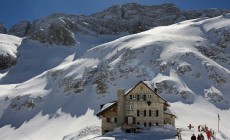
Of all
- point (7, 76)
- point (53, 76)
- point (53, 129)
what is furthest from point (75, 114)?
point (7, 76)

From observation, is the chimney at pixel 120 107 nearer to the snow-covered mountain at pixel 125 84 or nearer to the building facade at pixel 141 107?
the building facade at pixel 141 107

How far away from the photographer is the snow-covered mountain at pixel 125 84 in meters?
103

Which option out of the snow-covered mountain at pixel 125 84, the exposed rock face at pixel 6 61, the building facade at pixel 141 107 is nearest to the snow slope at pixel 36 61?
the exposed rock face at pixel 6 61

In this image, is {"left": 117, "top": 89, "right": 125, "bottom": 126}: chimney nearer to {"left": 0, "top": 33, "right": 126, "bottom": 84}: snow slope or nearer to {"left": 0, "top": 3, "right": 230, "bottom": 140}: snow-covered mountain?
{"left": 0, "top": 3, "right": 230, "bottom": 140}: snow-covered mountain

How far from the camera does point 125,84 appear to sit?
118 metres

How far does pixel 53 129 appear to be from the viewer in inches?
4114

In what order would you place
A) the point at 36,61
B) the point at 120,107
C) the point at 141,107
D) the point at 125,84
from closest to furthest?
the point at 120,107 < the point at 141,107 < the point at 125,84 < the point at 36,61

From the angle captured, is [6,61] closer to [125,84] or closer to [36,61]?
[36,61]

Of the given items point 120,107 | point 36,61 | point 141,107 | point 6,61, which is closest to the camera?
point 120,107

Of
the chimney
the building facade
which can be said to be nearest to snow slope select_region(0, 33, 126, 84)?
the chimney

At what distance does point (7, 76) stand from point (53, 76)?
36.4 meters

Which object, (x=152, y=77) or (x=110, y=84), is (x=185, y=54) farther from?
(x=110, y=84)

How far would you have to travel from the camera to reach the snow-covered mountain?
102938mm

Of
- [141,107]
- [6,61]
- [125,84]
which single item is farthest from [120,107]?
[6,61]
